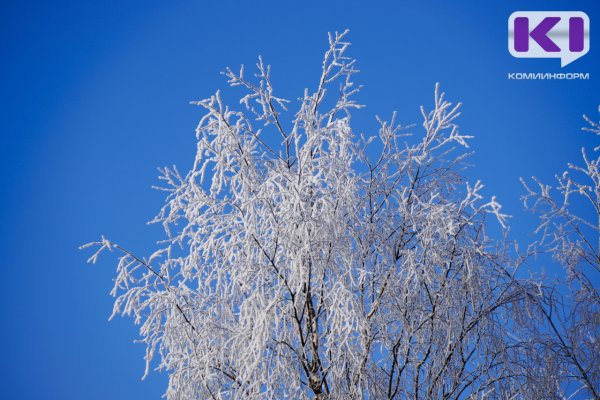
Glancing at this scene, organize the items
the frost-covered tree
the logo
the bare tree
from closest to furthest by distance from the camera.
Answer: the frost-covered tree
the bare tree
the logo

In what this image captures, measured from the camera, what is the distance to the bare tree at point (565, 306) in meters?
4.90

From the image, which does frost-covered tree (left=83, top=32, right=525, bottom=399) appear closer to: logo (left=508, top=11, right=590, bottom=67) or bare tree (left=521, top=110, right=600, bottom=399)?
bare tree (left=521, top=110, right=600, bottom=399)

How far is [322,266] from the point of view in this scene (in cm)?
398

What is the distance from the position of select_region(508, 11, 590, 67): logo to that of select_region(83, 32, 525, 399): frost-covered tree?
18.1 feet

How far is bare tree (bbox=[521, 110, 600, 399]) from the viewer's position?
4.90 metres

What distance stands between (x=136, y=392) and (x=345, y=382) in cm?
813

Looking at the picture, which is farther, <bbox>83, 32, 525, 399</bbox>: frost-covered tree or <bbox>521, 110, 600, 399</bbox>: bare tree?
<bbox>521, 110, 600, 399</bbox>: bare tree

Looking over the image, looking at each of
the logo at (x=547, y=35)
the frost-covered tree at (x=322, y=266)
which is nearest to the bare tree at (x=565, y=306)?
the frost-covered tree at (x=322, y=266)

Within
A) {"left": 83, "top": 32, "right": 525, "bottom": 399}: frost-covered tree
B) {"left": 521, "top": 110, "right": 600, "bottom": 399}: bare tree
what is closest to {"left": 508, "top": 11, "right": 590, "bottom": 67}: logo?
{"left": 521, "top": 110, "right": 600, "bottom": 399}: bare tree

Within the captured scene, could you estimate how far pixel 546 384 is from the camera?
4.85 meters

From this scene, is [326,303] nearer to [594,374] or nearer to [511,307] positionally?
[511,307]

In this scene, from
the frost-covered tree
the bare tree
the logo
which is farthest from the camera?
the logo

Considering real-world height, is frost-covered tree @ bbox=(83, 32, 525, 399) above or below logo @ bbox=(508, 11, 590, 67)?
below

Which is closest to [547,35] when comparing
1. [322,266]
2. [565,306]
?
[565,306]
